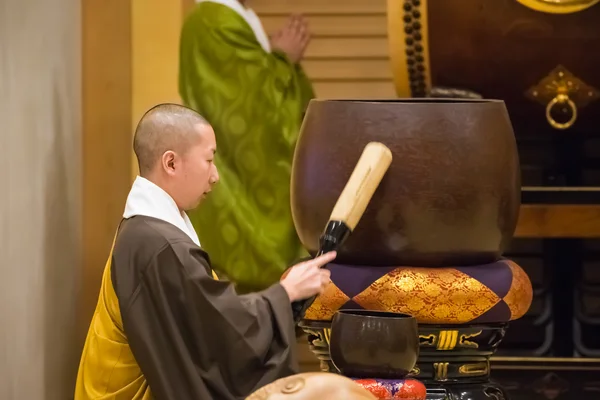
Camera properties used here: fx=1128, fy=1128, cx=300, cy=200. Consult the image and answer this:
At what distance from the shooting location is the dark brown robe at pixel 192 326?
1414 millimetres

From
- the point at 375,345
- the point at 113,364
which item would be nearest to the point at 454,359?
the point at 375,345

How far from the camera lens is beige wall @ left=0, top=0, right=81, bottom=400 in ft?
7.38

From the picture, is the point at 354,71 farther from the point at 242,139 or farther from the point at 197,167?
the point at 197,167

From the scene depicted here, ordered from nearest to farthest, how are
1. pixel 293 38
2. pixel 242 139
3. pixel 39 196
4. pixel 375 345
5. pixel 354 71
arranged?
1. pixel 375 345
2. pixel 39 196
3. pixel 242 139
4. pixel 293 38
5. pixel 354 71

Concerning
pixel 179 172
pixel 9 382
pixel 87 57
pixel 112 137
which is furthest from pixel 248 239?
pixel 179 172

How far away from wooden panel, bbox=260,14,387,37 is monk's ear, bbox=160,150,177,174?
6.18 ft

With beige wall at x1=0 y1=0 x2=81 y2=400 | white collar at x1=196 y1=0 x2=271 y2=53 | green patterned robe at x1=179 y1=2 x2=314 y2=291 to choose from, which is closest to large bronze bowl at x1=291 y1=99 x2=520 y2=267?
beige wall at x1=0 y1=0 x2=81 y2=400

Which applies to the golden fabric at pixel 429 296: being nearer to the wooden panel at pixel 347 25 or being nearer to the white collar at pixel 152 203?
the white collar at pixel 152 203

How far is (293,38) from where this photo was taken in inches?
122

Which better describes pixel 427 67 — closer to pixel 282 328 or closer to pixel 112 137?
pixel 282 328

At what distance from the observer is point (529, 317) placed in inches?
90.0

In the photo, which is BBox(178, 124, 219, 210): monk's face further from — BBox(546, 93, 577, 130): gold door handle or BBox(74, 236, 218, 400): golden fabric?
BBox(546, 93, 577, 130): gold door handle

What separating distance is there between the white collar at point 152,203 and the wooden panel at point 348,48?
1.89 m

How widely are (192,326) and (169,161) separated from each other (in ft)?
0.76
